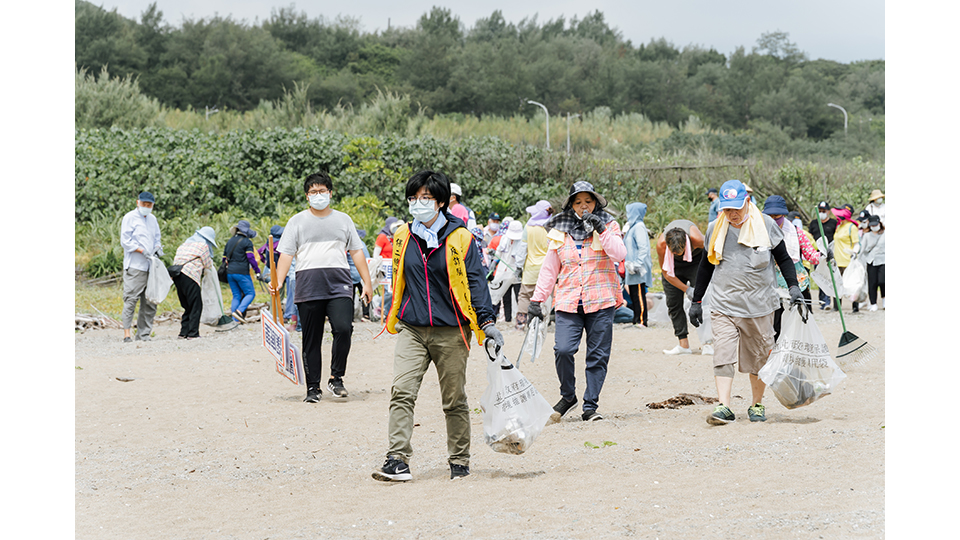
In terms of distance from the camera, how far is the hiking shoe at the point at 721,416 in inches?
241

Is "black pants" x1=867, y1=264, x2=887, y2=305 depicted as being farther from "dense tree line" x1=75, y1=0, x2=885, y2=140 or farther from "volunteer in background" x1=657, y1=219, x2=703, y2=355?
"dense tree line" x1=75, y1=0, x2=885, y2=140

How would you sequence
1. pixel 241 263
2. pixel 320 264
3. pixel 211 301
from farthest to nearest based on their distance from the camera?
pixel 241 263 < pixel 211 301 < pixel 320 264

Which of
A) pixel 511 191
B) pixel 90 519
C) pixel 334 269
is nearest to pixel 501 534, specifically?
pixel 90 519

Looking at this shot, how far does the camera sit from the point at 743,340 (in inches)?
249

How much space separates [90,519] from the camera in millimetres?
4461

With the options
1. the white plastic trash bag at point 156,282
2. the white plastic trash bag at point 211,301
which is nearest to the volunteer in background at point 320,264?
the white plastic trash bag at point 156,282

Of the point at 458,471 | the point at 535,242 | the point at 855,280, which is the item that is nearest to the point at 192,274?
the point at 535,242

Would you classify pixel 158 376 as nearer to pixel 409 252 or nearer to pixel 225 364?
pixel 225 364

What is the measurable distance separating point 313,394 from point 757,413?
3.54 m

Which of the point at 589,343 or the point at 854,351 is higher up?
the point at 589,343

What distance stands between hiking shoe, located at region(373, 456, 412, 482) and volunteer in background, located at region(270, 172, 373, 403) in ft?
7.34

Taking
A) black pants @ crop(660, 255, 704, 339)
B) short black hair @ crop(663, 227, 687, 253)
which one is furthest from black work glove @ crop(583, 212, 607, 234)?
black pants @ crop(660, 255, 704, 339)

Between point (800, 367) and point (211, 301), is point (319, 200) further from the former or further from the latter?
point (211, 301)

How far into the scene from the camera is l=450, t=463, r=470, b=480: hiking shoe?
16.6 ft
